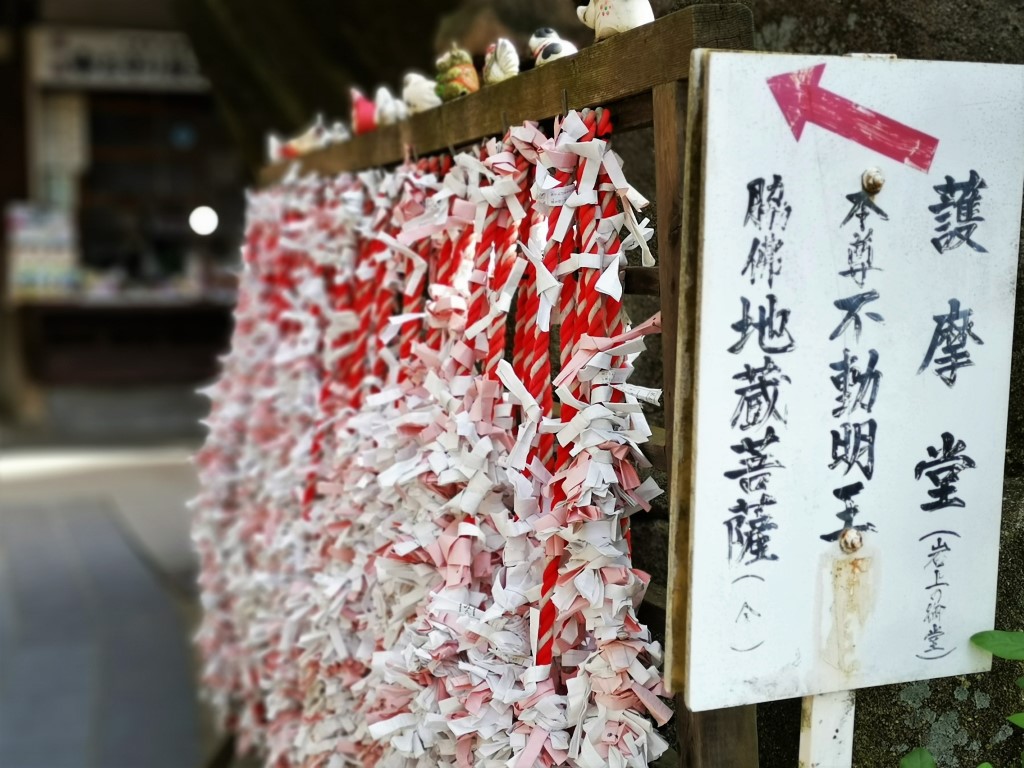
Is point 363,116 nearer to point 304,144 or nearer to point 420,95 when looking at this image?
point 420,95

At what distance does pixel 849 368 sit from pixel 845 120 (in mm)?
327

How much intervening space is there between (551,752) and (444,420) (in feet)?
2.00

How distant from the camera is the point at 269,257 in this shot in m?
3.39

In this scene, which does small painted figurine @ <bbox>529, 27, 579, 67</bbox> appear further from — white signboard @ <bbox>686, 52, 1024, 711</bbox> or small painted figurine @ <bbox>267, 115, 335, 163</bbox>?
small painted figurine @ <bbox>267, 115, 335, 163</bbox>

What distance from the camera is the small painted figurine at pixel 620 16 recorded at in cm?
166

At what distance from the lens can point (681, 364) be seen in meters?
1.45

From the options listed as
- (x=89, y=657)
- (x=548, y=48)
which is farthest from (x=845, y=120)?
(x=89, y=657)

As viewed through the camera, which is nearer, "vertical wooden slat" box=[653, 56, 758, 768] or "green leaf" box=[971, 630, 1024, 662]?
"vertical wooden slat" box=[653, 56, 758, 768]

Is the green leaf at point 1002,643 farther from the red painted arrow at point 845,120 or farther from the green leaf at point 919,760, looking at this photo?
the red painted arrow at point 845,120

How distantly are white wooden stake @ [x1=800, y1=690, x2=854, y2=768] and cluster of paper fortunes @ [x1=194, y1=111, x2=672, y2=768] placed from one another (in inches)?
8.1

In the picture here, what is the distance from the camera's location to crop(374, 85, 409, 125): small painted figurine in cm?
259

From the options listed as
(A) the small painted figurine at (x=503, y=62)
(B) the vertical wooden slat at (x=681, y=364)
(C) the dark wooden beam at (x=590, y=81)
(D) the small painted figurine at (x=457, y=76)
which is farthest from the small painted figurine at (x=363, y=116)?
(B) the vertical wooden slat at (x=681, y=364)

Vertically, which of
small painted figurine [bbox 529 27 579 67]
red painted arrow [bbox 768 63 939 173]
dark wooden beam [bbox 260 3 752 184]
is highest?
small painted figurine [bbox 529 27 579 67]

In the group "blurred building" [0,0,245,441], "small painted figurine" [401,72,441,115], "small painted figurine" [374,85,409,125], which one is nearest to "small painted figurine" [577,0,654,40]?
"small painted figurine" [401,72,441,115]
